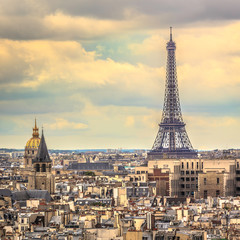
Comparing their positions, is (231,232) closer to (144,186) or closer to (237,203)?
(237,203)

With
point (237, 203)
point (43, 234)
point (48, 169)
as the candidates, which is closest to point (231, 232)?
point (43, 234)

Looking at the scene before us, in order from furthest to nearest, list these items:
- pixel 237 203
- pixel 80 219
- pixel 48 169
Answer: pixel 48 169 → pixel 237 203 → pixel 80 219

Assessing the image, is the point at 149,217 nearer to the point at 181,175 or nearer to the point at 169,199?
the point at 169,199

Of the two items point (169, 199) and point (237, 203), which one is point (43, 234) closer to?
point (237, 203)

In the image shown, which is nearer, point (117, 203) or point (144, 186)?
point (117, 203)

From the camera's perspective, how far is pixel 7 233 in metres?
79.6

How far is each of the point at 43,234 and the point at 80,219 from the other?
40.0 feet

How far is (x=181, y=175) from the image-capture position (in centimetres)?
15625

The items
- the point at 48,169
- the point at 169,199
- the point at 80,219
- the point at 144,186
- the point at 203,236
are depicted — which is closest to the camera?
the point at 203,236

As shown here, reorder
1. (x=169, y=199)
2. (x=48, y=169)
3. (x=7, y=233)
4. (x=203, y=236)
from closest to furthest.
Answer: (x=203, y=236)
(x=7, y=233)
(x=169, y=199)
(x=48, y=169)

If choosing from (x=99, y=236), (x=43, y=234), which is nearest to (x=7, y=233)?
(x=43, y=234)

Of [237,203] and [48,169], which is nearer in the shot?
[237,203]

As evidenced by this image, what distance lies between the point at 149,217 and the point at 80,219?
921cm

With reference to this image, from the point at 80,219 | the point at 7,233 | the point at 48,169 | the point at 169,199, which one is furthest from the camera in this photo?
the point at 48,169
